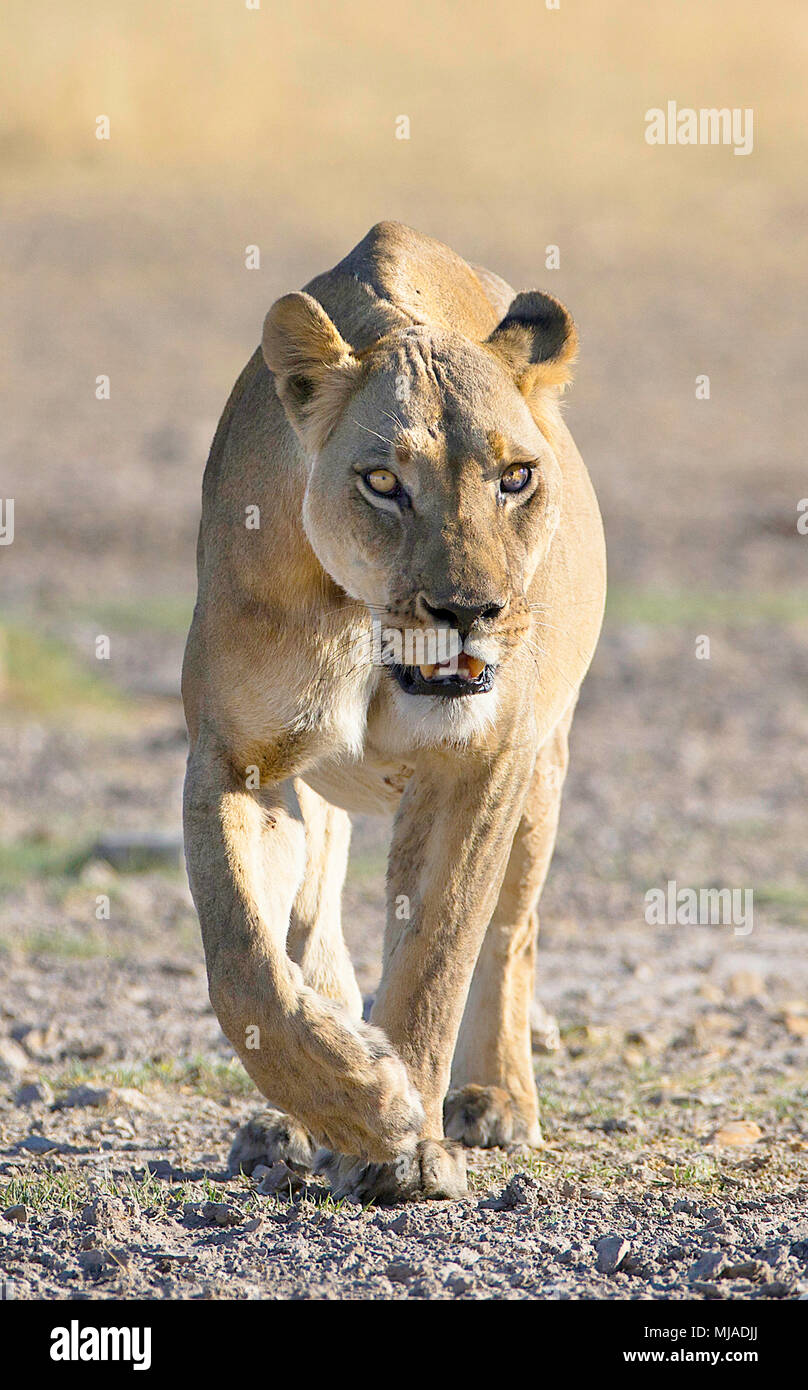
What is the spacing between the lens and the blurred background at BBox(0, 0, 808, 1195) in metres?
8.59

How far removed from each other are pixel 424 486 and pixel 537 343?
75 cm

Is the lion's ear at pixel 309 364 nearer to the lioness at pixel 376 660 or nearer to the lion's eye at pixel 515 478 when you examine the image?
the lioness at pixel 376 660

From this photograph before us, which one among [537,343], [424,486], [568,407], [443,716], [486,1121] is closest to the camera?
[424,486]

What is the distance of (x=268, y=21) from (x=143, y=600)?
73.8ft

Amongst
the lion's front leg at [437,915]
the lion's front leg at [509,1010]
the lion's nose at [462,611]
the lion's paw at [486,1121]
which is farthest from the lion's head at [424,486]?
the lion's paw at [486,1121]

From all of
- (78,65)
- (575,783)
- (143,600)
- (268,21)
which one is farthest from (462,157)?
(575,783)

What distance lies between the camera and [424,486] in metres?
4.41

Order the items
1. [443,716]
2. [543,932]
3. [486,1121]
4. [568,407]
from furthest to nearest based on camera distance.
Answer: [543,932], [568,407], [486,1121], [443,716]

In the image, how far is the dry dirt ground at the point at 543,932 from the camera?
4301 millimetres

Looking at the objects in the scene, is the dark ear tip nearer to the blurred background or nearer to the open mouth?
the blurred background

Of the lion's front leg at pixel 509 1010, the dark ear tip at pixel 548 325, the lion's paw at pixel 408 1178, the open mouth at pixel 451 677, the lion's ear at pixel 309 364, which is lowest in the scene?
the lion's paw at pixel 408 1178

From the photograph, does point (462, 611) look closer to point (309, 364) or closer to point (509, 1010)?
point (309, 364)

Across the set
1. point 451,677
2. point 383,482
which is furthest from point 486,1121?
point 383,482
